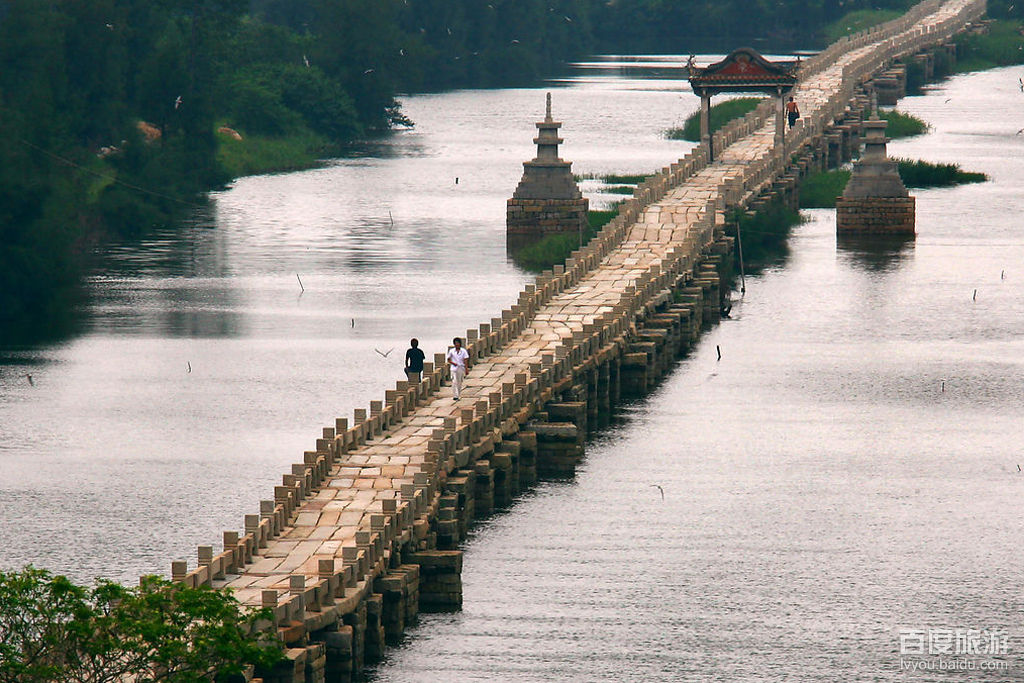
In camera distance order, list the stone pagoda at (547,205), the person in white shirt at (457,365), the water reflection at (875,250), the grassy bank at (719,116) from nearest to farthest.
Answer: the person in white shirt at (457,365), the water reflection at (875,250), the stone pagoda at (547,205), the grassy bank at (719,116)

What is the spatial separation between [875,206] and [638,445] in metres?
54.5

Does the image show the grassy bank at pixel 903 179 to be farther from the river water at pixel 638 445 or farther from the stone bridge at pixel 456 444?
the stone bridge at pixel 456 444

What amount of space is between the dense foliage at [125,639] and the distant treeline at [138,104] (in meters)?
56.3

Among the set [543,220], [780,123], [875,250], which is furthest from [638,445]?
[780,123]

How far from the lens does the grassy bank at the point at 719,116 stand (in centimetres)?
17700

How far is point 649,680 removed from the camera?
5075 cm

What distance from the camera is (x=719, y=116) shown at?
177 m

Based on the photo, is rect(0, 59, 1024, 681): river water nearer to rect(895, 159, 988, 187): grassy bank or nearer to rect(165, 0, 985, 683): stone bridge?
rect(165, 0, 985, 683): stone bridge

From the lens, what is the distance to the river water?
178ft

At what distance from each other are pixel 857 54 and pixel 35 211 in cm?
10715

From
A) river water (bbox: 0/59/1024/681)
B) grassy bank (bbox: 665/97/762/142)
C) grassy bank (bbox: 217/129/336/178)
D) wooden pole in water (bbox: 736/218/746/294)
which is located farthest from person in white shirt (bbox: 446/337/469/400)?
grassy bank (bbox: 665/97/762/142)

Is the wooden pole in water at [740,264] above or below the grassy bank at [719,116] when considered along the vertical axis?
below

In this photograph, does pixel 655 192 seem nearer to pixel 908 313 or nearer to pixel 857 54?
pixel 908 313

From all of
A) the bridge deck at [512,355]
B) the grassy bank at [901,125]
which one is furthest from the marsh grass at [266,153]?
the grassy bank at [901,125]
